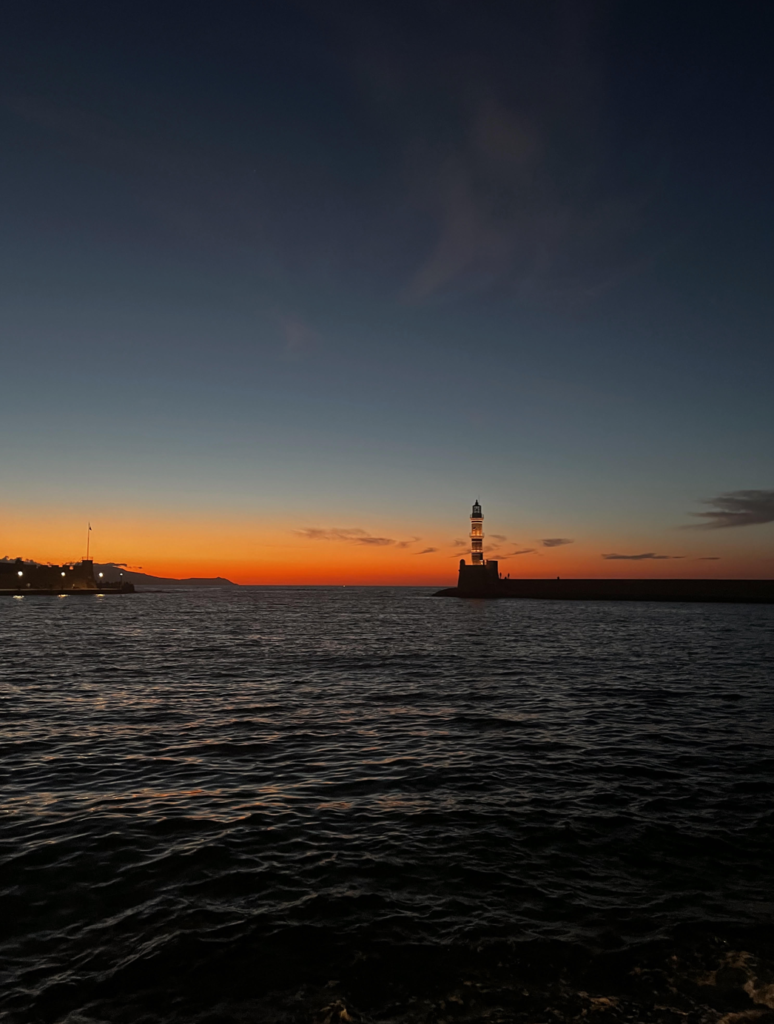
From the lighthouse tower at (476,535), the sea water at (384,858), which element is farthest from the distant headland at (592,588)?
the sea water at (384,858)

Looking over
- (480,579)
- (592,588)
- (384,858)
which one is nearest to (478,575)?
(480,579)

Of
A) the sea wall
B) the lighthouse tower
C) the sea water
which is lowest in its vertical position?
the sea water

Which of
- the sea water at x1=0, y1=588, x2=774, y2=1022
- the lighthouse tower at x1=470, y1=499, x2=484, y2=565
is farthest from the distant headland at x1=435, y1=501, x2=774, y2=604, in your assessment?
the sea water at x1=0, y1=588, x2=774, y2=1022

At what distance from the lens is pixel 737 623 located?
236 feet

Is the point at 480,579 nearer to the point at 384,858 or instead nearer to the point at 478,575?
the point at 478,575

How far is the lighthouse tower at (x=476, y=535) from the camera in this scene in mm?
156375

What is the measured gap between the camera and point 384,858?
9945mm

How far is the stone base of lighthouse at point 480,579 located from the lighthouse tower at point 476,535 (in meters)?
2.02

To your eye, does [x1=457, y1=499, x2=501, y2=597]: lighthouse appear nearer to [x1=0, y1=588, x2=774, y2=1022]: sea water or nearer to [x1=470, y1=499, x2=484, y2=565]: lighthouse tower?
[x1=470, y1=499, x2=484, y2=565]: lighthouse tower

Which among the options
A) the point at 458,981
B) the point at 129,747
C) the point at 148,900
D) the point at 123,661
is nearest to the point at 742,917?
the point at 458,981

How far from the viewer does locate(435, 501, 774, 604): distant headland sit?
137000 mm

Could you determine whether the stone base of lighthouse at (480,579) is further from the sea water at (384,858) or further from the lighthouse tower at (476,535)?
the sea water at (384,858)

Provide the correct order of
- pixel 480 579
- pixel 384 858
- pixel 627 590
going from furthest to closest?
pixel 480 579, pixel 627 590, pixel 384 858

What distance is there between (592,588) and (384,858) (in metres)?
154
